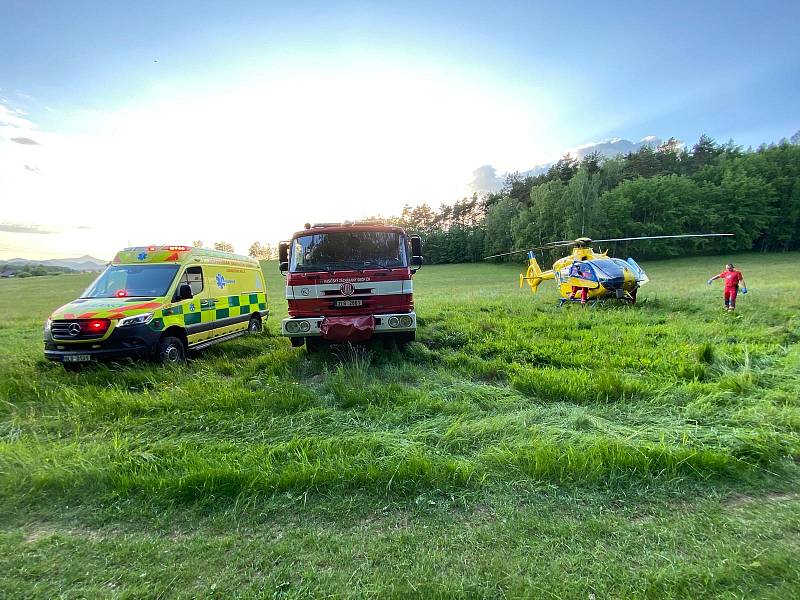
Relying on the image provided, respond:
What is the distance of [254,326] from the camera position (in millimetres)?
10766

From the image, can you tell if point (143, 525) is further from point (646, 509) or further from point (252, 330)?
point (252, 330)

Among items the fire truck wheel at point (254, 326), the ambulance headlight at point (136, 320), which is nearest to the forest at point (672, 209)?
the fire truck wheel at point (254, 326)

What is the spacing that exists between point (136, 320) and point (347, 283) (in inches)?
145

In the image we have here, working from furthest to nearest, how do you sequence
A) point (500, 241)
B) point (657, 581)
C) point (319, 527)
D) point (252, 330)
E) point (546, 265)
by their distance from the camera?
point (500, 241), point (546, 265), point (252, 330), point (319, 527), point (657, 581)

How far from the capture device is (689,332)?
27.2ft

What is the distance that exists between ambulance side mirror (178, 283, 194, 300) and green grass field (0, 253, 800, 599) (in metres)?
2.14

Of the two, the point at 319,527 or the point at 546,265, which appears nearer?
the point at 319,527

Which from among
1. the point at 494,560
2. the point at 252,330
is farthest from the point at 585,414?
the point at 252,330

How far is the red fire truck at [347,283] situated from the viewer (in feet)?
20.7

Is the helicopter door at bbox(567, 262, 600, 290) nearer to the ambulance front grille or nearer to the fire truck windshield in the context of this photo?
the fire truck windshield

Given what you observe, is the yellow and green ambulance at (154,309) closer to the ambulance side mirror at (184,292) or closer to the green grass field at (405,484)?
the ambulance side mirror at (184,292)

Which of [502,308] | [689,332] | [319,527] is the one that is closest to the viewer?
[319,527]

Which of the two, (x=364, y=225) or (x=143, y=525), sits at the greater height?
(x=364, y=225)

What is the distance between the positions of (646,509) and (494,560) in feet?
4.35
